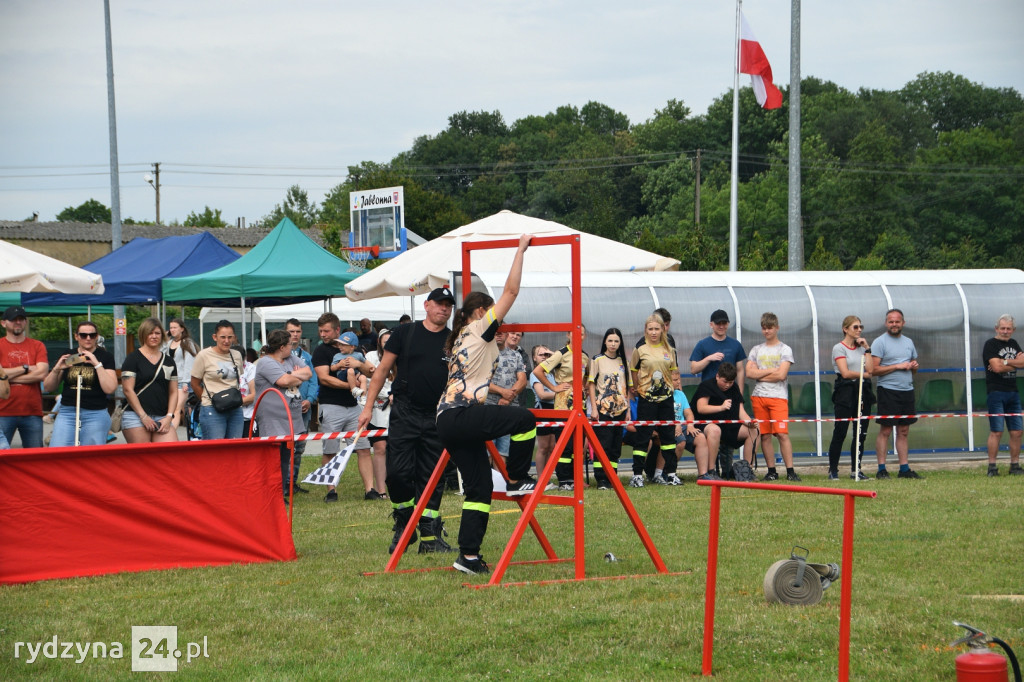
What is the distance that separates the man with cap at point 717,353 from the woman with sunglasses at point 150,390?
631 cm

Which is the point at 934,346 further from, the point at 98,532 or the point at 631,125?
the point at 631,125

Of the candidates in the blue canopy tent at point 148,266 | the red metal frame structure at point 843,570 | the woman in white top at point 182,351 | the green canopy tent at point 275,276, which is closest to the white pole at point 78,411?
the woman in white top at point 182,351

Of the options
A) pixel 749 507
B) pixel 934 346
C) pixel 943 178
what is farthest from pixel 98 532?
pixel 943 178

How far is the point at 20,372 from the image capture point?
1116cm

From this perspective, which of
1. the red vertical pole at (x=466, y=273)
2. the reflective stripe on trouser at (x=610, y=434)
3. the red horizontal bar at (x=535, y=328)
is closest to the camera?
the red horizontal bar at (x=535, y=328)

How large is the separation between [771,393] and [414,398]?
6.98 m

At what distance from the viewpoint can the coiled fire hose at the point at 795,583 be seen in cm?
660

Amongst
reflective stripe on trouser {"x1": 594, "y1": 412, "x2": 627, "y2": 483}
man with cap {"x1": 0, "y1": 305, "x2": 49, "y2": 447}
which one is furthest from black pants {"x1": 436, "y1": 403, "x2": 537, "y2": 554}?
reflective stripe on trouser {"x1": 594, "y1": 412, "x2": 627, "y2": 483}

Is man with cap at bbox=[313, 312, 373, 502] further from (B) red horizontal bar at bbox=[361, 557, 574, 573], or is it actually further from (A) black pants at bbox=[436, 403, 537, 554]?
(A) black pants at bbox=[436, 403, 537, 554]

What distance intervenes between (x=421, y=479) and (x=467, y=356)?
5.19ft

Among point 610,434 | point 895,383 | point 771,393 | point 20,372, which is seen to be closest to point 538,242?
point 20,372

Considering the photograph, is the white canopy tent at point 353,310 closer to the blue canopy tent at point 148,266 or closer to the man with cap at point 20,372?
the blue canopy tent at point 148,266

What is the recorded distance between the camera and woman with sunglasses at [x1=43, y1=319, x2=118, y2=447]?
35.2 ft

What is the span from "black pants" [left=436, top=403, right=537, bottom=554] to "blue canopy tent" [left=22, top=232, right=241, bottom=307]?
1349 cm
